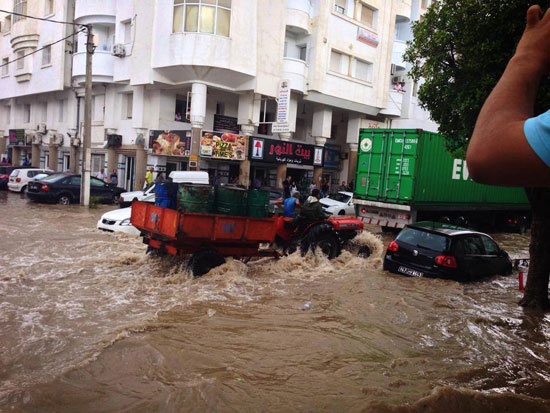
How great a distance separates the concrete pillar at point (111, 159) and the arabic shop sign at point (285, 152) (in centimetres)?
858

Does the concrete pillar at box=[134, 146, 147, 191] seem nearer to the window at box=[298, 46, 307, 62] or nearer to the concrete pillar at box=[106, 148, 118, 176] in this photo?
the concrete pillar at box=[106, 148, 118, 176]

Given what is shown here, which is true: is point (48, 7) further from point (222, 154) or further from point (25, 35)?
point (222, 154)

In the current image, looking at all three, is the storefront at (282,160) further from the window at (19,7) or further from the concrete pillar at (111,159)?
the window at (19,7)

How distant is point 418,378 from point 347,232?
22.9ft

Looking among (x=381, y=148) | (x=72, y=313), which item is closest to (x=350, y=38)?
(x=381, y=148)

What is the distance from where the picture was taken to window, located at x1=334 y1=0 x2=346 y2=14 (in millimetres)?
27766

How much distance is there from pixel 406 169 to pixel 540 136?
15730mm

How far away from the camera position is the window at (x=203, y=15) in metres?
22.3

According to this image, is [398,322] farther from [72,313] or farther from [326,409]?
[72,313]

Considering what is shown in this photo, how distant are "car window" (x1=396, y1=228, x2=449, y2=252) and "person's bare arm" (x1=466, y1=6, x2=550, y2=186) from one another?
8788 millimetres

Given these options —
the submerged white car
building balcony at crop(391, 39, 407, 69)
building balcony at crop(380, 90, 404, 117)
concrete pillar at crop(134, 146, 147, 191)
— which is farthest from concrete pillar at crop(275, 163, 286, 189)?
the submerged white car

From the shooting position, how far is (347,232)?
38.9 feet

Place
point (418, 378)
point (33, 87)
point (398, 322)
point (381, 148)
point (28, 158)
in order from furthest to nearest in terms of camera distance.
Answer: point (28, 158) → point (33, 87) → point (381, 148) → point (398, 322) → point (418, 378)

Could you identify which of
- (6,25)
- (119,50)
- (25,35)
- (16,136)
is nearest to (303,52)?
(119,50)
